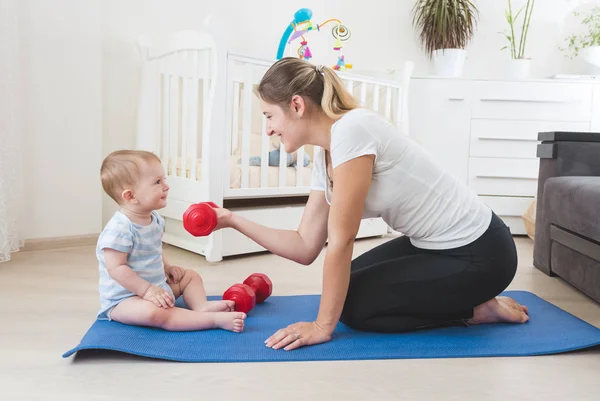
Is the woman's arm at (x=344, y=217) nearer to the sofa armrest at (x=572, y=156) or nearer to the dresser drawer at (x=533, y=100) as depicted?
the sofa armrest at (x=572, y=156)

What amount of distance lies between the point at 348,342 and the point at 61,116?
1.79 meters

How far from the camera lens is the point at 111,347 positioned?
1256 millimetres

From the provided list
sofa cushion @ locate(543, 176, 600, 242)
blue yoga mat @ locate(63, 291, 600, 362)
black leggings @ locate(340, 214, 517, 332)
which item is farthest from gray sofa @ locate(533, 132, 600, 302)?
black leggings @ locate(340, 214, 517, 332)

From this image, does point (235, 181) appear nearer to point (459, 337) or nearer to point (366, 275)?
point (366, 275)

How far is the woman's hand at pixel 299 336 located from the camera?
1317mm

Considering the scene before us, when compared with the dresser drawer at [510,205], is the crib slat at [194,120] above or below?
above

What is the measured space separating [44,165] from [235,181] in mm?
842

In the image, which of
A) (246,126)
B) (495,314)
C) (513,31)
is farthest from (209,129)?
(513,31)

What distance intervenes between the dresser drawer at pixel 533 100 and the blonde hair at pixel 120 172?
2348 millimetres

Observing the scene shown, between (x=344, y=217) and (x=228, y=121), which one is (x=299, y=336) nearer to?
(x=344, y=217)

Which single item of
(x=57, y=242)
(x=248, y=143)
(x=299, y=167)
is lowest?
(x=57, y=242)

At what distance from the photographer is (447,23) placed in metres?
3.59

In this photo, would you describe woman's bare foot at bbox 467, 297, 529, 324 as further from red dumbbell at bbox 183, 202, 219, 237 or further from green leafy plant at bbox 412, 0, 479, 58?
green leafy plant at bbox 412, 0, 479, 58

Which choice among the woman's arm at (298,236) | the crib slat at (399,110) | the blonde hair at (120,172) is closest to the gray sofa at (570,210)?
the woman's arm at (298,236)
